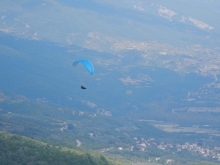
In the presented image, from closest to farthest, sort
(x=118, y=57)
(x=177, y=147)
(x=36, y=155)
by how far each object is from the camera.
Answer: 1. (x=36, y=155)
2. (x=177, y=147)
3. (x=118, y=57)

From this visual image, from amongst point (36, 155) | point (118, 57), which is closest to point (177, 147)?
point (36, 155)

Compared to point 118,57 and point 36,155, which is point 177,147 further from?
point 118,57

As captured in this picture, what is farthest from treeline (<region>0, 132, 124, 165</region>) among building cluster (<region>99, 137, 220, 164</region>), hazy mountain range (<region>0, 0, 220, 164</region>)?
hazy mountain range (<region>0, 0, 220, 164</region>)

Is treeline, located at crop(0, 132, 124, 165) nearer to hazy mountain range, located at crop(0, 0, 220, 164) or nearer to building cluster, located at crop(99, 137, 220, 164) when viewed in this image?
building cluster, located at crop(99, 137, 220, 164)

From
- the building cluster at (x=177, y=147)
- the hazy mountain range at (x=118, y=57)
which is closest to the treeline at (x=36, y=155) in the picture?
the building cluster at (x=177, y=147)

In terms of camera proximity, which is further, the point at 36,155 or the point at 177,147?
the point at 177,147

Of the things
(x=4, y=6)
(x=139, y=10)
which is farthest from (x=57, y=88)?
(x=139, y=10)

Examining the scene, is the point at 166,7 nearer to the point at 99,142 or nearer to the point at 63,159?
the point at 99,142

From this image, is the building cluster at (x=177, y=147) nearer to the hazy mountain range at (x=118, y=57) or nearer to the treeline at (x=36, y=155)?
the hazy mountain range at (x=118, y=57)
